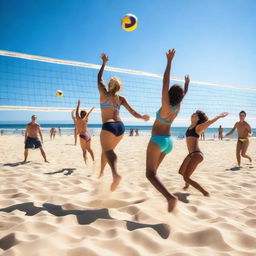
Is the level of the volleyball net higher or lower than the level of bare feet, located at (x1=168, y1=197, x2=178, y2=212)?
higher

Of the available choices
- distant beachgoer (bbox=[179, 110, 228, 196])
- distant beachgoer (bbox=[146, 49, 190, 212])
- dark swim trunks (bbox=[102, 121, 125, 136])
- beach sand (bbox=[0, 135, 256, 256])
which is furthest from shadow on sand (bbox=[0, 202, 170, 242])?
distant beachgoer (bbox=[179, 110, 228, 196])

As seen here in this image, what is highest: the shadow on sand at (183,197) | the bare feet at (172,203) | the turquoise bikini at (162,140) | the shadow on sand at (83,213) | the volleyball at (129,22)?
the volleyball at (129,22)

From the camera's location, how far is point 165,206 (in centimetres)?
229

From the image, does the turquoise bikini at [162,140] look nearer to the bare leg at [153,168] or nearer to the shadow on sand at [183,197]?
the bare leg at [153,168]

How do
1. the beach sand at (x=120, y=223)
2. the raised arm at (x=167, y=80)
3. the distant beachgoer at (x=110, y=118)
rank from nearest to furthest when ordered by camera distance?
1. the beach sand at (x=120, y=223)
2. the raised arm at (x=167, y=80)
3. the distant beachgoer at (x=110, y=118)

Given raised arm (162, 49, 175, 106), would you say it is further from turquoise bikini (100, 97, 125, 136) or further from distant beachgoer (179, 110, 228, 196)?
distant beachgoer (179, 110, 228, 196)

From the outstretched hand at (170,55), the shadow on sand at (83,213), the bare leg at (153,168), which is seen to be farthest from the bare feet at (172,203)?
the outstretched hand at (170,55)

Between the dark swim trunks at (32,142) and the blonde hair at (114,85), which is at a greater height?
the blonde hair at (114,85)

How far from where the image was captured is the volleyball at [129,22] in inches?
232

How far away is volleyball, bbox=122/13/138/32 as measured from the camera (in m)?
5.88

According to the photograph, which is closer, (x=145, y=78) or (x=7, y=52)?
(x=7, y=52)

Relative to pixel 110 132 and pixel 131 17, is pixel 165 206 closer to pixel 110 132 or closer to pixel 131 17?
pixel 110 132

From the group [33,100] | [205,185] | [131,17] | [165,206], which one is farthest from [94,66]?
[165,206]

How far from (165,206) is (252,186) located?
6.36 feet
